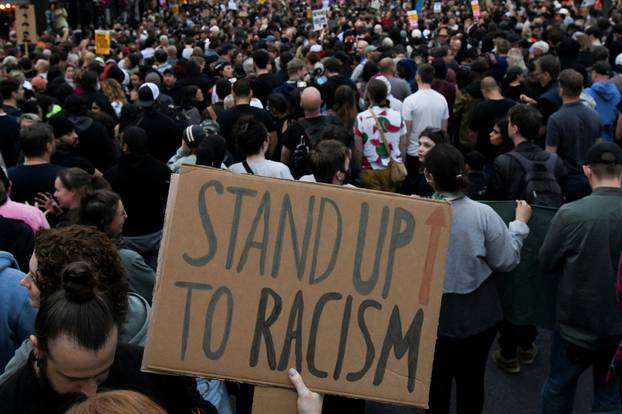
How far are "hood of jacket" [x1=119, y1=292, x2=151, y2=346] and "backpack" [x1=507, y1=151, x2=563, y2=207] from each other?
8.72 feet

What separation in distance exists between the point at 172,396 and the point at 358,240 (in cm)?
79

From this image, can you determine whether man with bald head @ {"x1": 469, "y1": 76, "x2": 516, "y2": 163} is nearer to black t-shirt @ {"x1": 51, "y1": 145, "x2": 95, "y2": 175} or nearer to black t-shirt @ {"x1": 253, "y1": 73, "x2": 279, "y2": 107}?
black t-shirt @ {"x1": 253, "y1": 73, "x2": 279, "y2": 107}

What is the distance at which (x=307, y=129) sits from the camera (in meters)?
6.45

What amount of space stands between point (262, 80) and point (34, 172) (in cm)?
422

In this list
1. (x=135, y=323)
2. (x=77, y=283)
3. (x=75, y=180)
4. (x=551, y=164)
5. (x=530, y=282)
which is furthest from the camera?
(x=551, y=164)

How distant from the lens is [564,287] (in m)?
3.82

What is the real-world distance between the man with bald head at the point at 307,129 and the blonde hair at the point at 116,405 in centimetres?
437

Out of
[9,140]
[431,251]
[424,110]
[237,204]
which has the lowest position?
[9,140]

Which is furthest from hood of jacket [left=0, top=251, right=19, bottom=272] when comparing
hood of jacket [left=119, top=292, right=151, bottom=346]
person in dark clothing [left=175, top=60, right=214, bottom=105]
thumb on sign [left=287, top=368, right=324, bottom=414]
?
person in dark clothing [left=175, top=60, right=214, bottom=105]

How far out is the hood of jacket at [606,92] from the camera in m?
7.72

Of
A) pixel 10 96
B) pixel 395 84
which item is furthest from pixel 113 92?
pixel 395 84

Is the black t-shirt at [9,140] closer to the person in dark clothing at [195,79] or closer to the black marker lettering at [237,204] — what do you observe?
Result: the person in dark clothing at [195,79]

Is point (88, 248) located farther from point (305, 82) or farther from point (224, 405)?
point (305, 82)

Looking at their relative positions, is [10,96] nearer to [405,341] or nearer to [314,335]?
[314,335]
